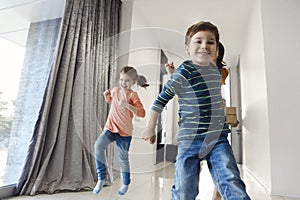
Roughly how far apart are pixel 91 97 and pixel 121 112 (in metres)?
0.35

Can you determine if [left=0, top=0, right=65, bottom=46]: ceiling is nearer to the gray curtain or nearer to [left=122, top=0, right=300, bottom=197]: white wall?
the gray curtain

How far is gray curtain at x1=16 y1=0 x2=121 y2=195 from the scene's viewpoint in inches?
47.1

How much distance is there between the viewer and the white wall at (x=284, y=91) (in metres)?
1.45

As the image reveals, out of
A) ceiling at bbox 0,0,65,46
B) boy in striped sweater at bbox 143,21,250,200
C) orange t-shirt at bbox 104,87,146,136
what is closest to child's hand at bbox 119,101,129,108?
orange t-shirt at bbox 104,87,146,136

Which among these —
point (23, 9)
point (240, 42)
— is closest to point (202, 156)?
point (23, 9)

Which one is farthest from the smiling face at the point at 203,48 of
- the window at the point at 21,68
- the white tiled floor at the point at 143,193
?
the window at the point at 21,68

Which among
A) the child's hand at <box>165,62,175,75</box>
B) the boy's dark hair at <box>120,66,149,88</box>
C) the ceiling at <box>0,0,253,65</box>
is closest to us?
the child's hand at <box>165,62,175,75</box>

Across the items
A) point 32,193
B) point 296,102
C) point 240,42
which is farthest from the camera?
point 240,42

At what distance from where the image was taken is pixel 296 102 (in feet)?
4.88

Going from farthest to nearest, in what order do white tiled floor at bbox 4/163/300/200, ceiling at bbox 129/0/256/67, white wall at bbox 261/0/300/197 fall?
ceiling at bbox 129/0/256/67 < white wall at bbox 261/0/300/197 < white tiled floor at bbox 4/163/300/200

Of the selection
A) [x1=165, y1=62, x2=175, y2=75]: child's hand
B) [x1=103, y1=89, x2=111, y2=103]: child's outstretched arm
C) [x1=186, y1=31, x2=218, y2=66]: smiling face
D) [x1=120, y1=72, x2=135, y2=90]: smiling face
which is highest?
[x1=186, y1=31, x2=218, y2=66]: smiling face

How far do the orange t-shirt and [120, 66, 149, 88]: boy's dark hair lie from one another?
6 cm

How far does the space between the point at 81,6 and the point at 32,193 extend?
4.36ft

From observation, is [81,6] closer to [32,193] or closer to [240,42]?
[32,193]
